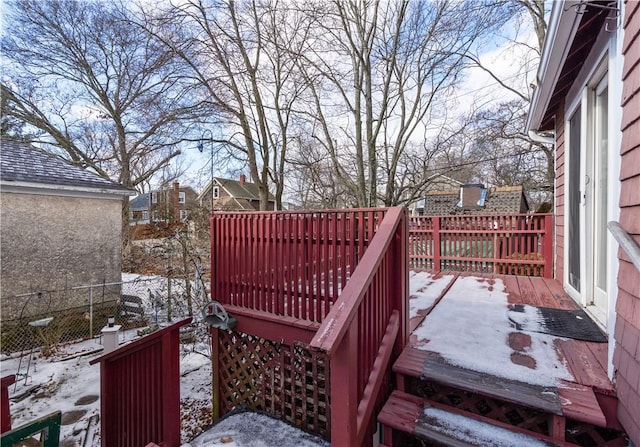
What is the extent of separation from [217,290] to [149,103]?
7.93 m

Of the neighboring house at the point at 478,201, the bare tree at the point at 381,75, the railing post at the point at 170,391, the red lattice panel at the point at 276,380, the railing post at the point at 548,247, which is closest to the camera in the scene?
the red lattice panel at the point at 276,380

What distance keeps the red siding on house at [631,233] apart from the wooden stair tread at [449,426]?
0.37 metres

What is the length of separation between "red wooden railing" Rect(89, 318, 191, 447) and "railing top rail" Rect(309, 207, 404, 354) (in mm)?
2250

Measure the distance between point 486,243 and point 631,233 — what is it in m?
4.93

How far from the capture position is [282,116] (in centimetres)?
1027

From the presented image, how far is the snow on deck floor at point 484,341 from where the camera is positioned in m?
1.89

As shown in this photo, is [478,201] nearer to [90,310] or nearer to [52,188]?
[90,310]

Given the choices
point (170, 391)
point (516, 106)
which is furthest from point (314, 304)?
point (516, 106)

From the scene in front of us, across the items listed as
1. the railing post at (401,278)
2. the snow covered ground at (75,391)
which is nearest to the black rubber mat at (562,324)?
the railing post at (401,278)

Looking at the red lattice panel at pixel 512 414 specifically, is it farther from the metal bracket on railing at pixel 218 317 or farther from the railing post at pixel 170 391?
the railing post at pixel 170 391

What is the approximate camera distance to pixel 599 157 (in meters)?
2.73

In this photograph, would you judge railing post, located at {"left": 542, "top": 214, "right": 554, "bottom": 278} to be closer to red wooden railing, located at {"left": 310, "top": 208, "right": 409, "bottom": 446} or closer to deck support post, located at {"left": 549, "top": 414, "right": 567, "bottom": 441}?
red wooden railing, located at {"left": 310, "top": 208, "right": 409, "bottom": 446}

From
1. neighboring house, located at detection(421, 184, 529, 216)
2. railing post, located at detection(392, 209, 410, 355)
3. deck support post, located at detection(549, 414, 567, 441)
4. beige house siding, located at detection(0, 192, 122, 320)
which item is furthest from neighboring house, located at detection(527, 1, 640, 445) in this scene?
neighboring house, located at detection(421, 184, 529, 216)

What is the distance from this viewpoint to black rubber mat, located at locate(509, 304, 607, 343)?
2.41 m
